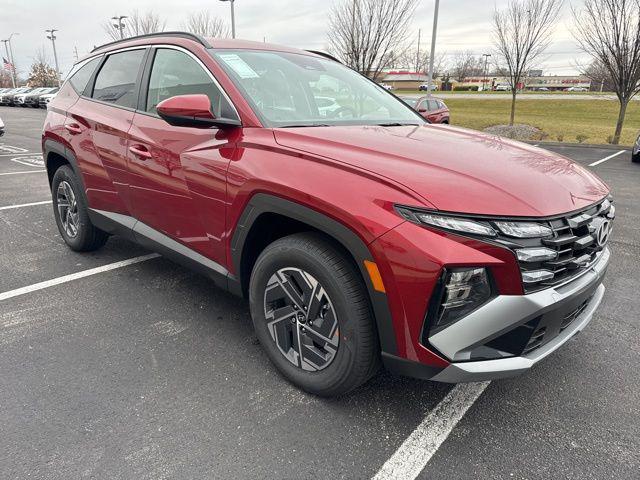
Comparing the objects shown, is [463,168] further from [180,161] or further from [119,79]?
[119,79]

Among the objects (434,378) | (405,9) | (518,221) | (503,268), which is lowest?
(434,378)

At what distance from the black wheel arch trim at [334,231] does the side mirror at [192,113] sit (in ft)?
1.55

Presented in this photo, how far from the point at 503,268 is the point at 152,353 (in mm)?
2022

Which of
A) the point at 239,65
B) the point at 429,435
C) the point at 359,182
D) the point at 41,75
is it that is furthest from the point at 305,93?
the point at 41,75

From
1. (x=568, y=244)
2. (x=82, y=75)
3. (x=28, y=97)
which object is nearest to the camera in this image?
(x=568, y=244)

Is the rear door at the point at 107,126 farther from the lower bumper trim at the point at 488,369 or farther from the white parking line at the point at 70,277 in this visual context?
the lower bumper trim at the point at 488,369

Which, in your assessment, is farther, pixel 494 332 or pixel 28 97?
pixel 28 97

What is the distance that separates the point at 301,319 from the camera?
2256 millimetres

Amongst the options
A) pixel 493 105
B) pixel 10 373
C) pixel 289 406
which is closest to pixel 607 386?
pixel 289 406

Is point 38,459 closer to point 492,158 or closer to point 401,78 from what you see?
point 492,158

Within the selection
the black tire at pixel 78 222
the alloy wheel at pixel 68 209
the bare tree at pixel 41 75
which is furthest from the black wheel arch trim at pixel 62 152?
the bare tree at pixel 41 75

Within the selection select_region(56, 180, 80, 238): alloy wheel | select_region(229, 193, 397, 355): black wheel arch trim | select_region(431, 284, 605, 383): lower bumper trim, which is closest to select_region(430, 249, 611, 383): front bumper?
select_region(431, 284, 605, 383): lower bumper trim

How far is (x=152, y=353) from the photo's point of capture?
2.70 m

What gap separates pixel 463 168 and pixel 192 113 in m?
1.35
